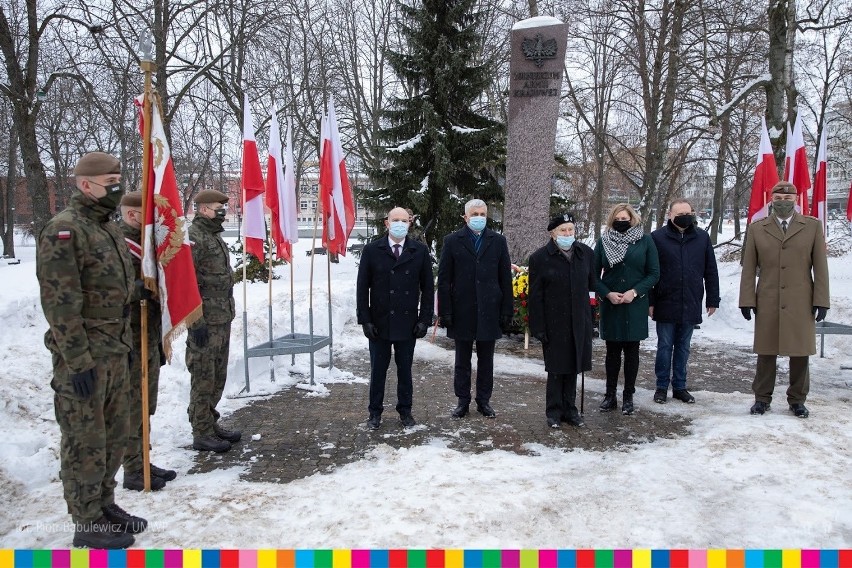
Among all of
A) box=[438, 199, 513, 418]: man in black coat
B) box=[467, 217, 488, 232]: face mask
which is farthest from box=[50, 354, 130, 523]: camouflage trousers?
box=[467, 217, 488, 232]: face mask

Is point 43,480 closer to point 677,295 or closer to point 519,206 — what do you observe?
point 677,295

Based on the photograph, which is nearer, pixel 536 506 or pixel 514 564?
pixel 514 564

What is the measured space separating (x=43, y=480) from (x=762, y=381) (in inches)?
230

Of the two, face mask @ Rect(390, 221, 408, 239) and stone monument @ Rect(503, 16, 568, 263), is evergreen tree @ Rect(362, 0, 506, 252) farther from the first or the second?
face mask @ Rect(390, 221, 408, 239)

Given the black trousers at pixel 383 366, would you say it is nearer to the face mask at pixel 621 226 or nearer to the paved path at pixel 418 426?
the paved path at pixel 418 426

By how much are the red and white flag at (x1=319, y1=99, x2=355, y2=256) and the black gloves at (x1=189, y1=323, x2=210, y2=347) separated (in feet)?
8.84

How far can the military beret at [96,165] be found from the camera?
11.0ft

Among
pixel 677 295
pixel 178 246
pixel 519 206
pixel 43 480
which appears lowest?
pixel 43 480

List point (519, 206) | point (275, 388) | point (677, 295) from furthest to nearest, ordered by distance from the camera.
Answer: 1. point (519, 206)
2. point (275, 388)
3. point (677, 295)

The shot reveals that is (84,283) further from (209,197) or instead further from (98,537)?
(209,197)

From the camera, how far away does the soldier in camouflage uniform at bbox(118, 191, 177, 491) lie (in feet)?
13.3

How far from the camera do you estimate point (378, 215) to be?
1446 cm

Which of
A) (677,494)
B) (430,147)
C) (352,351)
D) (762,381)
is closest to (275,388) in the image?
(352,351)

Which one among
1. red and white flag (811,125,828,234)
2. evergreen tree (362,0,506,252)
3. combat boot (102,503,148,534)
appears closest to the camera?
combat boot (102,503,148,534)
